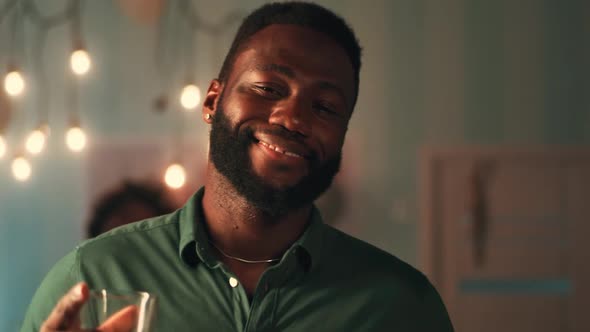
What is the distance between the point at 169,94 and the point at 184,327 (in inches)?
123

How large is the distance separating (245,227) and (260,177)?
0.32ft

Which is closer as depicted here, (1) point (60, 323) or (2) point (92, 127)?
(1) point (60, 323)

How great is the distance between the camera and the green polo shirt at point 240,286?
45.5 inches

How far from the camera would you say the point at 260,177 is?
1.21 metres

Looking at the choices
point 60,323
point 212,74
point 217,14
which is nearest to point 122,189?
point 212,74

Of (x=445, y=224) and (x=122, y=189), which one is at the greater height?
(x=122, y=189)

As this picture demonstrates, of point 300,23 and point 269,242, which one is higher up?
point 300,23

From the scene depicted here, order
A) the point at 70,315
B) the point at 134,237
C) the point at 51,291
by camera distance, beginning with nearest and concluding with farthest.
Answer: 1. the point at 70,315
2. the point at 51,291
3. the point at 134,237

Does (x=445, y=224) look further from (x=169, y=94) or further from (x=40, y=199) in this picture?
(x=40, y=199)

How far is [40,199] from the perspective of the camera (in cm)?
410

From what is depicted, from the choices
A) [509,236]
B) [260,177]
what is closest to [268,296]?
[260,177]

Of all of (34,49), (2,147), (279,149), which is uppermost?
(34,49)

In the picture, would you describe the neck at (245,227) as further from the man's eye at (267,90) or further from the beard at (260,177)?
the man's eye at (267,90)

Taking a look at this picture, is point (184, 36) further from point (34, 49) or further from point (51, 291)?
point (51, 291)
